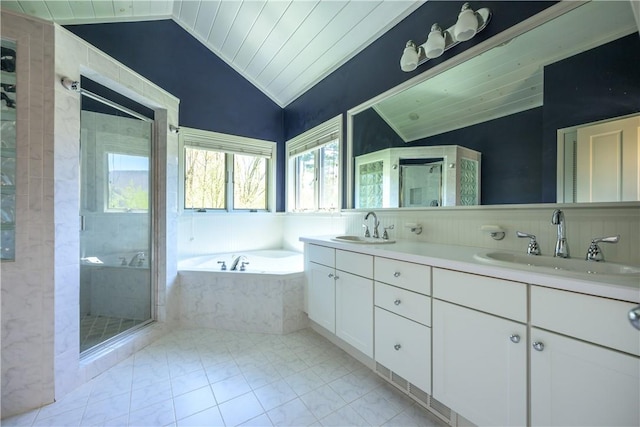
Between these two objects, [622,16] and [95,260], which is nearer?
[622,16]

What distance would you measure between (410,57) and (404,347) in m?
1.83

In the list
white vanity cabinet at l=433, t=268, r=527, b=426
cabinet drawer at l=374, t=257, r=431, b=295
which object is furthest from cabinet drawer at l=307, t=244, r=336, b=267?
white vanity cabinet at l=433, t=268, r=527, b=426

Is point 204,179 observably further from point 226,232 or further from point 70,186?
point 70,186

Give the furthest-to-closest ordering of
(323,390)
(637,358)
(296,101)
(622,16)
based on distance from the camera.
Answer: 1. (296,101)
2. (323,390)
3. (622,16)
4. (637,358)

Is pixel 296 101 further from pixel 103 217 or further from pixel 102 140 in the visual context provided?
pixel 103 217

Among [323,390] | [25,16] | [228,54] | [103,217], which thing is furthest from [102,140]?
[323,390]

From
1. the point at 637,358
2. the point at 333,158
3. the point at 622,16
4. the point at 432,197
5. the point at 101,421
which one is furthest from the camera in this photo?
the point at 333,158

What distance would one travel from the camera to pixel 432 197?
5.90 ft

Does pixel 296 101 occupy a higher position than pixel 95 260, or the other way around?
pixel 296 101

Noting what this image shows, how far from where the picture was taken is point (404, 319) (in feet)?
4.47

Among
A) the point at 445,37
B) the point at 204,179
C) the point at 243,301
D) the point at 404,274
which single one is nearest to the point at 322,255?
the point at 404,274

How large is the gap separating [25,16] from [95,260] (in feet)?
5.37

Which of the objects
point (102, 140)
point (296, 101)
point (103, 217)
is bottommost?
point (103, 217)

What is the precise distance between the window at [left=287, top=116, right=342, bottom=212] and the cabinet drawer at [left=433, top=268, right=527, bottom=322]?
156 centimetres
